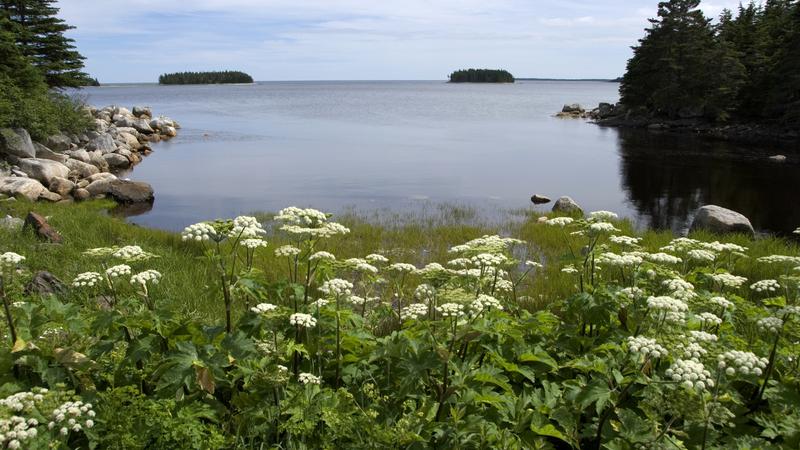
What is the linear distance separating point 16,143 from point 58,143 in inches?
205

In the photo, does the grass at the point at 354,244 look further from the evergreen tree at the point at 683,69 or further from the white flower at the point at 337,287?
the evergreen tree at the point at 683,69

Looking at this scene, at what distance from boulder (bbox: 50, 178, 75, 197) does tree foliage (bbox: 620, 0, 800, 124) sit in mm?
56829

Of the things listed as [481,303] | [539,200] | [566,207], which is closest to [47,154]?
[539,200]

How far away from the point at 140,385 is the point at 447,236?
42.4 ft

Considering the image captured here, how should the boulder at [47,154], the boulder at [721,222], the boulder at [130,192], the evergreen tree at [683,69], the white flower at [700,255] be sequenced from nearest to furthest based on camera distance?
1. the white flower at [700,255]
2. the boulder at [721,222]
3. the boulder at [130,192]
4. the boulder at [47,154]
5. the evergreen tree at [683,69]

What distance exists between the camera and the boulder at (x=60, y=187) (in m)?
24.3

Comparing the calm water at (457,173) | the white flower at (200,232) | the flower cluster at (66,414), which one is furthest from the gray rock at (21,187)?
the flower cluster at (66,414)

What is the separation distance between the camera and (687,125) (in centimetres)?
6144

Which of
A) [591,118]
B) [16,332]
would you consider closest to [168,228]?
[16,332]

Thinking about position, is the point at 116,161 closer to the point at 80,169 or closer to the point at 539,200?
the point at 80,169

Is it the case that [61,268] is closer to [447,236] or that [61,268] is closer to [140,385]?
[140,385]

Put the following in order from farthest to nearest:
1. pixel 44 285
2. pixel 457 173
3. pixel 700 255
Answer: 1. pixel 457 173
2. pixel 44 285
3. pixel 700 255

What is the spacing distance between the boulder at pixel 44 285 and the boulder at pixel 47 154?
2255 cm

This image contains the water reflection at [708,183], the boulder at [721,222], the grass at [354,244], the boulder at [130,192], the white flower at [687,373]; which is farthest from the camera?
the boulder at [130,192]
